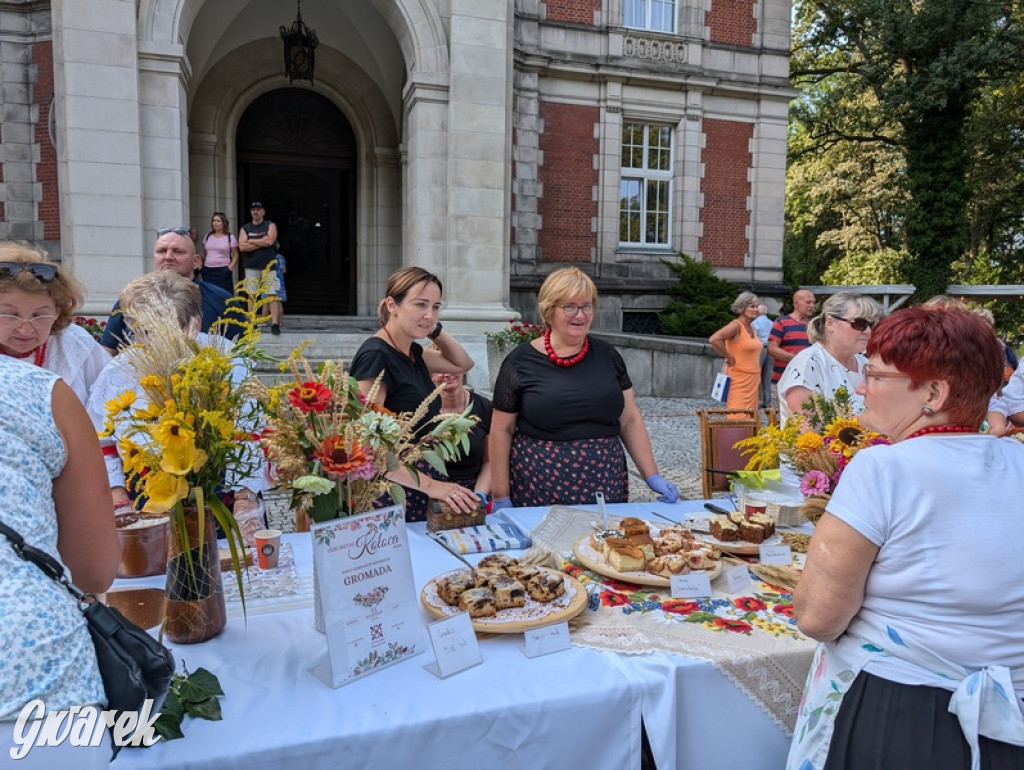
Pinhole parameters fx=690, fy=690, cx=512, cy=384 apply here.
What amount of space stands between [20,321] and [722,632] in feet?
6.74

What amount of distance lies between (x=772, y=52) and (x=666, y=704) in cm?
1572

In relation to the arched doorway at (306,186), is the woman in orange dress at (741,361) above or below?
below

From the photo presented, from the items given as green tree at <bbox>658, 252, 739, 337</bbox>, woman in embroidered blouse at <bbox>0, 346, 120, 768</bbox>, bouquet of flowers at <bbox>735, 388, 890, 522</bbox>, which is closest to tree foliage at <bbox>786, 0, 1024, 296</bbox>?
green tree at <bbox>658, 252, 739, 337</bbox>

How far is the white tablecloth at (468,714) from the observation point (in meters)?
1.34

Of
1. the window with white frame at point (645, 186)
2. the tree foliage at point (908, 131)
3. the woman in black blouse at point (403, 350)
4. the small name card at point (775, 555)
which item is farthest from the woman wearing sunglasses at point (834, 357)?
the tree foliage at point (908, 131)

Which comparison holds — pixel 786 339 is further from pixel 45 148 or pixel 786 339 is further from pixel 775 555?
pixel 45 148

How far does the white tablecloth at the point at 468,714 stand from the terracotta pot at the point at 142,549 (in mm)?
391

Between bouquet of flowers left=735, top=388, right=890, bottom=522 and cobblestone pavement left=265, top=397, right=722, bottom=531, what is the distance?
2569 mm

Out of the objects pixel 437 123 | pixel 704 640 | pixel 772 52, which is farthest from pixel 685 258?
pixel 704 640

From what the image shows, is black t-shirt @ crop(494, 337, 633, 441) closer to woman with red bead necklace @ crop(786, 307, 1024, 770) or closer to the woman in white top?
woman with red bead necklace @ crop(786, 307, 1024, 770)

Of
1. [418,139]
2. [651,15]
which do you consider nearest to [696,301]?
[651,15]

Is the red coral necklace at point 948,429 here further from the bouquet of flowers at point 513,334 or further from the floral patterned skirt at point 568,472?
the bouquet of flowers at point 513,334

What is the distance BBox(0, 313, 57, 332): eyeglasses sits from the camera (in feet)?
6.15

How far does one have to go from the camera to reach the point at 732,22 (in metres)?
14.1
